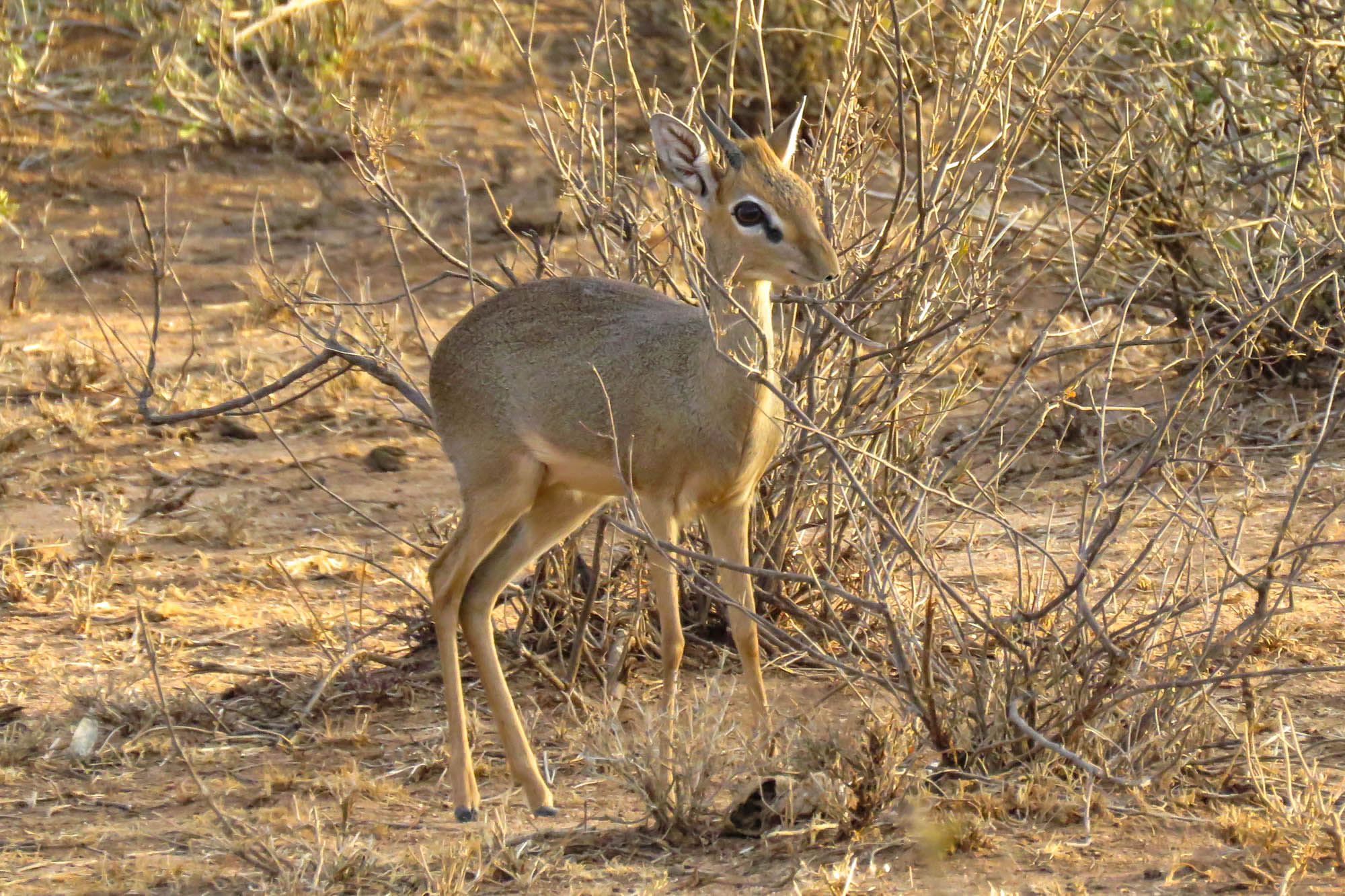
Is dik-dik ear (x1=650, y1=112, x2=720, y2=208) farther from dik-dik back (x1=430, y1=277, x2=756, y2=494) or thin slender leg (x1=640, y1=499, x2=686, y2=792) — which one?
thin slender leg (x1=640, y1=499, x2=686, y2=792)

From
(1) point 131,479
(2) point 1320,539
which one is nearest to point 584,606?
(2) point 1320,539

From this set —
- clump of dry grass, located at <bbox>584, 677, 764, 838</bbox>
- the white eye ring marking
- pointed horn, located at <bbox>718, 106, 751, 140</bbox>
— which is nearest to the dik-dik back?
the white eye ring marking

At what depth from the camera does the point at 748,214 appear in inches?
188

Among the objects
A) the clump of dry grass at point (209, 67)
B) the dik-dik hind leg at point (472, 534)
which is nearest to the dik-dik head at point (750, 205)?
the dik-dik hind leg at point (472, 534)

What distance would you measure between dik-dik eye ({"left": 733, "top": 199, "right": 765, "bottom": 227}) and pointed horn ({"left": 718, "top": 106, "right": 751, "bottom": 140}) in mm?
263

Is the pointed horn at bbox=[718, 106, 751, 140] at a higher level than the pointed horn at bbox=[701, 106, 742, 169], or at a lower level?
higher

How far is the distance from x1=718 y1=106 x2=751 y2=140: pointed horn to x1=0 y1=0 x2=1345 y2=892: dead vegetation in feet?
0.45

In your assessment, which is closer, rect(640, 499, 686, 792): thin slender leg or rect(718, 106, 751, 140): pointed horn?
rect(640, 499, 686, 792): thin slender leg

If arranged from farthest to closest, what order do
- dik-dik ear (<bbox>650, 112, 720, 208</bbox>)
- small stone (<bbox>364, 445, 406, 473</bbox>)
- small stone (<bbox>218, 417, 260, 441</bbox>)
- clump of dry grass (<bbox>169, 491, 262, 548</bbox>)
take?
small stone (<bbox>218, 417, 260, 441</bbox>), small stone (<bbox>364, 445, 406, 473</bbox>), clump of dry grass (<bbox>169, 491, 262, 548</bbox>), dik-dik ear (<bbox>650, 112, 720, 208</bbox>)

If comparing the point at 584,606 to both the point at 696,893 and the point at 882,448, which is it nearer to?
the point at 882,448

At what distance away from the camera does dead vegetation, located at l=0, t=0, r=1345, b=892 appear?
4098mm

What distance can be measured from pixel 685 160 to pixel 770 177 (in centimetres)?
27

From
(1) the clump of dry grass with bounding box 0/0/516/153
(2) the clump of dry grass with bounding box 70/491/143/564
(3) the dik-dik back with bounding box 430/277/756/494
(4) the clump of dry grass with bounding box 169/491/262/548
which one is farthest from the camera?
(1) the clump of dry grass with bounding box 0/0/516/153

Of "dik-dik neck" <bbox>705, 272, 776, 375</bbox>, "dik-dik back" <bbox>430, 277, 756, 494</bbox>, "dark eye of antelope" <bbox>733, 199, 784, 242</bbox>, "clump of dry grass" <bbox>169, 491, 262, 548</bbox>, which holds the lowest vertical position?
→ "clump of dry grass" <bbox>169, 491, 262, 548</bbox>
